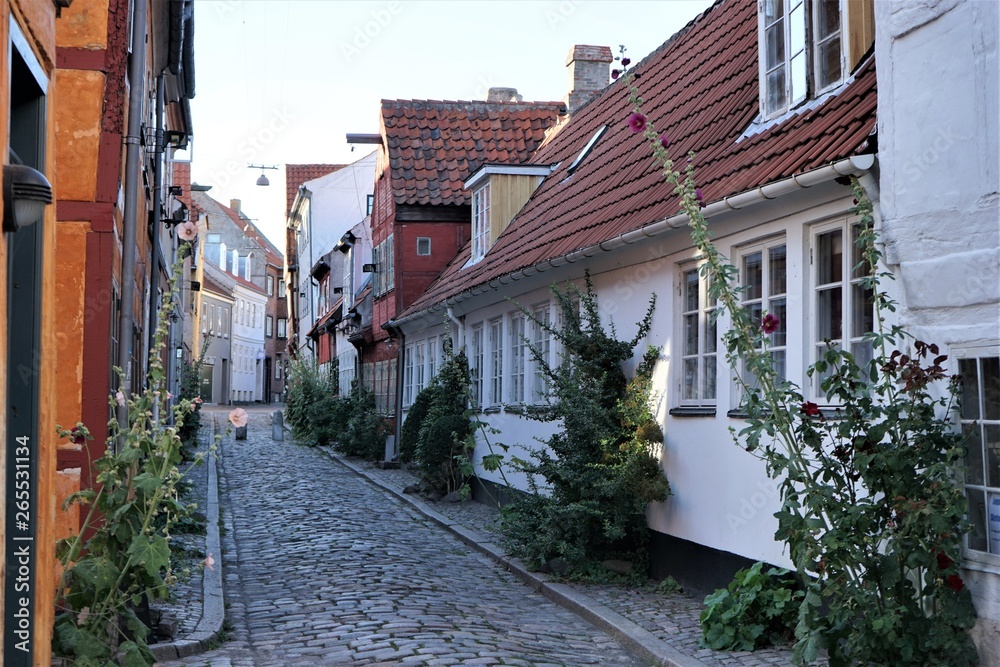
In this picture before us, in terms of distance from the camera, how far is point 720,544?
9.18 metres

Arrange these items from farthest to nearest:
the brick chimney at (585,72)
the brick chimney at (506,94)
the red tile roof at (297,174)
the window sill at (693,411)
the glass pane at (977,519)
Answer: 1. the red tile roof at (297,174)
2. the brick chimney at (506,94)
3. the brick chimney at (585,72)
4. the window sill at (693,411)
5. the glass pane at (977,519)

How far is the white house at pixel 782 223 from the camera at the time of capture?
633cm

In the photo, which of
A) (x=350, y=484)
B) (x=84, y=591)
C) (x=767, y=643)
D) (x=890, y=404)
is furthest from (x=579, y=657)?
(x=350, y=484)

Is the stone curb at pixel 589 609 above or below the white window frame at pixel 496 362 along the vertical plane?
below

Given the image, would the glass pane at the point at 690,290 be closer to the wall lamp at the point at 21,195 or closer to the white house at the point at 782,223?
the white house at the point at 782,223

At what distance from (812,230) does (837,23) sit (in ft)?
5.76

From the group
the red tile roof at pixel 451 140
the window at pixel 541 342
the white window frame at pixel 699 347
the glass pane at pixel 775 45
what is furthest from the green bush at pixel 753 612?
the red tile roof at pixel 451 140

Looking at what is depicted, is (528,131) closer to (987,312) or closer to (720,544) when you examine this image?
(720,544)

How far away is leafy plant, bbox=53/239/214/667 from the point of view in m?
6.10

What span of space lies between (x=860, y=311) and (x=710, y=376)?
2314 millimetres

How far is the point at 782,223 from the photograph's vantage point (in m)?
8.37

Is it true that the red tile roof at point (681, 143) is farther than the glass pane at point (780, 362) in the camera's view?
No

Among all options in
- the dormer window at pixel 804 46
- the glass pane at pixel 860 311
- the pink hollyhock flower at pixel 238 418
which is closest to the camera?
the pink hollyhock flower at pixel 238 418

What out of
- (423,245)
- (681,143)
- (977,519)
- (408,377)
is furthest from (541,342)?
(408,377)
